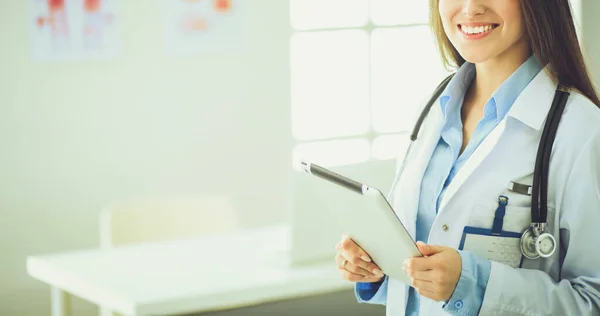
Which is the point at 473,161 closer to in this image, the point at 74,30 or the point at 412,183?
the point at 412,183

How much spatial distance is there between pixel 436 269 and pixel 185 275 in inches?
51.5

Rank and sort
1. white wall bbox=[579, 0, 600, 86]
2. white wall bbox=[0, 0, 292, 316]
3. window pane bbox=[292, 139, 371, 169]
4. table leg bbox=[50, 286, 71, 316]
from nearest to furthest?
table leg bbox=[50, 286, 71, 316], white wall bbox=[0, 0, 292, 316], white wall bbox=[579, 0, 600, 86], window pane bbox=[292, 139, 371, 169]

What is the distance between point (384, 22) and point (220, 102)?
101 centimetres

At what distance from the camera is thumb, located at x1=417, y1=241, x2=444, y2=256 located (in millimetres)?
1486

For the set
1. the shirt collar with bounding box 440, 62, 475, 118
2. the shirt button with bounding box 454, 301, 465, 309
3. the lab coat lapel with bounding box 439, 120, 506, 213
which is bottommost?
the shirt button with bounding box 454, 301, 465, 309

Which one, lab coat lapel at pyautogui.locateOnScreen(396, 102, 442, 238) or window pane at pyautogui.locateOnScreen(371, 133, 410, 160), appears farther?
window pane at pyautogui.locateOnScreen(371, 133, 410, 160)

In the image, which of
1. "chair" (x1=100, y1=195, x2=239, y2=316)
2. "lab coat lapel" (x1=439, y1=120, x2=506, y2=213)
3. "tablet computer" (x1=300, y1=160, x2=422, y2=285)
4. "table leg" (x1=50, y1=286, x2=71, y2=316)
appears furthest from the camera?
"chair" (x1=100, y1=195, x2=239, y2=316)

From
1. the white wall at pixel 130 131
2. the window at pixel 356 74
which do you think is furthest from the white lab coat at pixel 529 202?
the window at pixel 356 74

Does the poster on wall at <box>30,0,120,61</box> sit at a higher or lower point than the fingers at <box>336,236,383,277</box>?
higher

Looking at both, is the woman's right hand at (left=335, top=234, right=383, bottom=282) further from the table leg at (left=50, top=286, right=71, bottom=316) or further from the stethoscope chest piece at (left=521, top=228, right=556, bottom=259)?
the table leg at (left=50, top=286, right=71, bottom=316)

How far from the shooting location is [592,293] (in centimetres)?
149

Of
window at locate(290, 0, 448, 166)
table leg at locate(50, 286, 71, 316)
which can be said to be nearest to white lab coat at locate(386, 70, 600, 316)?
table leg at locate(50, 286, 71, 316)

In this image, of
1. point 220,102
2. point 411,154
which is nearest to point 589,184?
point 411,154

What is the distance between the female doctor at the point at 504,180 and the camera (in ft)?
4.87
